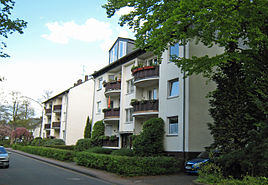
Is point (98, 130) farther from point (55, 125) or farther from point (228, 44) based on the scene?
point (55, 125)

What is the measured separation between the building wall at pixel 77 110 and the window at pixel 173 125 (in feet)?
80.5

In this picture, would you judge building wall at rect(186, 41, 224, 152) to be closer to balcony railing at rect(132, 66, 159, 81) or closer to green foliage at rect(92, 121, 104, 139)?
balcony railing at rect(132, 66, 159, 81)

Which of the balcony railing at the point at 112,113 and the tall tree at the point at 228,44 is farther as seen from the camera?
the balcony railing at the point at 112,113

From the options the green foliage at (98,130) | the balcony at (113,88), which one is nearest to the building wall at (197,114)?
the balcony at (113,88)

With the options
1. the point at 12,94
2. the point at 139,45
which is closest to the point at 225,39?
the point at 139,45

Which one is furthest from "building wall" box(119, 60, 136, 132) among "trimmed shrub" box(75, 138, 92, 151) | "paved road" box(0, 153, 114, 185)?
"paved road" box(0, 153, 114, 185)

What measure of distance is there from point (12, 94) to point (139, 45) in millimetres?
48756

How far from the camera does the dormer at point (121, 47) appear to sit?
32.4 meters

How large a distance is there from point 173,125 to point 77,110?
2675cm

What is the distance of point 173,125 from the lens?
2016 centimetres

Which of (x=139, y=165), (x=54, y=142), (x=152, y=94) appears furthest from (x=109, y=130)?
(x=139, y=165)

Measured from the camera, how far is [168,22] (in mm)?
11914

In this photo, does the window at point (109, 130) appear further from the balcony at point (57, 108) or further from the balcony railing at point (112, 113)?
the balcony at point (57, 108)

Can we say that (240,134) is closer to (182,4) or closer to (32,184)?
(182,4)
